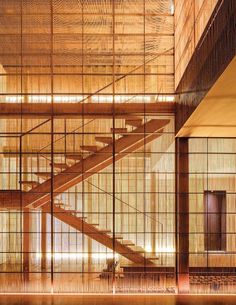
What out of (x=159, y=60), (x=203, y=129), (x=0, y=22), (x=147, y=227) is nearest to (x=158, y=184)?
(x=147, y=227)

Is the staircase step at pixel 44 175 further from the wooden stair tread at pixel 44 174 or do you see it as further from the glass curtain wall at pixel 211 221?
the glass curtain wall at pixel 211 221

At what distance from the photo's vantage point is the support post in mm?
10375

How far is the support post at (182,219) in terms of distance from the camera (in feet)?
34.0

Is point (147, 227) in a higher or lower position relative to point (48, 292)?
higher

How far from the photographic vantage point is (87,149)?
34.5 feet

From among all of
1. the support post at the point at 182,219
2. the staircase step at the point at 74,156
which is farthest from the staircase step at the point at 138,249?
the staircase step at the point at 74,156

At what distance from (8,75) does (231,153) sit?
403 cm

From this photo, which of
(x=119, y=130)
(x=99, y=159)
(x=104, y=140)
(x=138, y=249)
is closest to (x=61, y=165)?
(x=99, y=159)

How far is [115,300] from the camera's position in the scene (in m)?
10.0

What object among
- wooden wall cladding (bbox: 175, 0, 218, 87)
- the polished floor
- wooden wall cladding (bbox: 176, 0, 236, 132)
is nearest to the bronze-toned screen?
the polished floor

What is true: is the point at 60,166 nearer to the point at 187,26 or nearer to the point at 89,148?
the point at 89,148

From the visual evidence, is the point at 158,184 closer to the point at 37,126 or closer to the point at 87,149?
the point at 87,149

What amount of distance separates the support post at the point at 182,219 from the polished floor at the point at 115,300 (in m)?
0.34

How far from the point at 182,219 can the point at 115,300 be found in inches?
68.3
